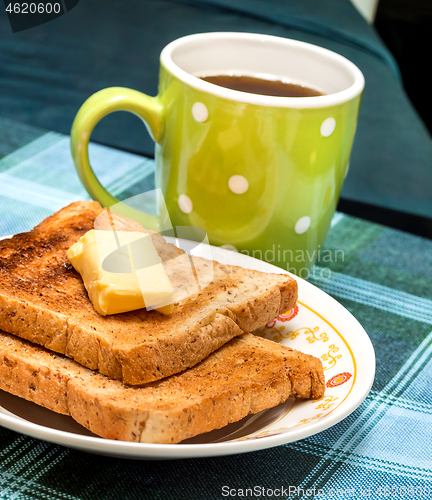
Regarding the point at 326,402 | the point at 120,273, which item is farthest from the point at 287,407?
the point at 120,273

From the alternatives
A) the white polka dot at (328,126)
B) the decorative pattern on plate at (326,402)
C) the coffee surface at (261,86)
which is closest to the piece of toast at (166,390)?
the decorative pattern on plate at (326,402)

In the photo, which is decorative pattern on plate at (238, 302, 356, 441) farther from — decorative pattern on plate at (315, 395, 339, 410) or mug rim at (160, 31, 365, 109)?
mug rim at (160, 31, 365, 109)

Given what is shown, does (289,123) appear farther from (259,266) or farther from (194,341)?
(194,341)

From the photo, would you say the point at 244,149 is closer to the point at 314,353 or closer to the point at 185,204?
the point at 185,204

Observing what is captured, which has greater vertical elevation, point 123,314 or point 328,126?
point 328,126

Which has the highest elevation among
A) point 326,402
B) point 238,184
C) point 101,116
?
point 101,116

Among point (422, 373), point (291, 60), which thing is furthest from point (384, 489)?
point (291, 60)

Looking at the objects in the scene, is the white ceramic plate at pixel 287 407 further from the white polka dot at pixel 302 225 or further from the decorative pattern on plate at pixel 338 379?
the white polka dot at pixel 302 225
